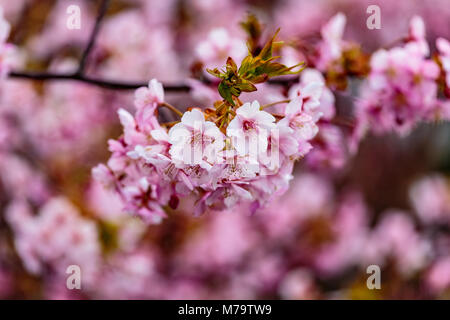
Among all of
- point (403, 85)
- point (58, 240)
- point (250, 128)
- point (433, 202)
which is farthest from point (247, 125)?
point (433, 202)

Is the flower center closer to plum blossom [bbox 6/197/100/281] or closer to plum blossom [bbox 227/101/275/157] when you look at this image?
plum blossom [bbox 227/101/275/157]

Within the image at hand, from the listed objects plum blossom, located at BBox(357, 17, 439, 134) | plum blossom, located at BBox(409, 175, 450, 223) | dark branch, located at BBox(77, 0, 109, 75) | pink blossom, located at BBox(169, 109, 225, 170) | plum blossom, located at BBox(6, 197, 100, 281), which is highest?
plum blossom, located at BBox(409, 175, 450, 223)

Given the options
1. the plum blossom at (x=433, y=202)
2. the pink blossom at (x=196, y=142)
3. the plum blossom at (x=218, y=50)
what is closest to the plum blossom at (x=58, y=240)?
the plum blossom at (x=218, y=50)

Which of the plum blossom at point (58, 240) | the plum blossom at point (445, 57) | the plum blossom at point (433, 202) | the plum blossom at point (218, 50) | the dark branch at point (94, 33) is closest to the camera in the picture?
the plum blossom at point (445, 57)

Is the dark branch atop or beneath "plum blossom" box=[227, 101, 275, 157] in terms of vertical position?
atop

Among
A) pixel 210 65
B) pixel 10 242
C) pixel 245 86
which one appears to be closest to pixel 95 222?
pixel 10 242

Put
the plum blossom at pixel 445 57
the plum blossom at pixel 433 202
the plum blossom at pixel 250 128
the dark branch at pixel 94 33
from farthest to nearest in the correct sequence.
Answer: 1. the plum blossom at pixel 433 202
2. the dark branch at pixel 94 33
3. the plum blossom at pixel 445 57
4. the plum blossom at pixel 250 128

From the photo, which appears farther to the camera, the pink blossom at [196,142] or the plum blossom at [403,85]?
the plum blossom at [403,85]

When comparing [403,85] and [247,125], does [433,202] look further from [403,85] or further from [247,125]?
[247,125]

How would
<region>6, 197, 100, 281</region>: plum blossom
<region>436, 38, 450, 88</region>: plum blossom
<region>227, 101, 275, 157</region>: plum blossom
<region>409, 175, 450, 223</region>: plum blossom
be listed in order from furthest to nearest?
<region>409, 175, 450, 223</region>: plum blossom → <region>6, 197, 100, 281</region>: plum blossom → <region>436, 38, 450, 88</region>: plum blossom → <region>227, 101, 275, 157</region>: plum blossom

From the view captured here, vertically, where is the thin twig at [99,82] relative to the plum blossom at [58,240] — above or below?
above

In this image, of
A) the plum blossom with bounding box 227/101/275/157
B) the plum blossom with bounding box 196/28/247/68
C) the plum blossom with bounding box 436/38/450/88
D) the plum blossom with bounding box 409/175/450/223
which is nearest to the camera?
the plum blossom with bounding box 227/101/275/157

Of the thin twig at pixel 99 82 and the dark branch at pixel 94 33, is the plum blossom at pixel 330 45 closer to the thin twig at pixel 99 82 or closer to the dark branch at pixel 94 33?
the thin twig at pixel 99 82

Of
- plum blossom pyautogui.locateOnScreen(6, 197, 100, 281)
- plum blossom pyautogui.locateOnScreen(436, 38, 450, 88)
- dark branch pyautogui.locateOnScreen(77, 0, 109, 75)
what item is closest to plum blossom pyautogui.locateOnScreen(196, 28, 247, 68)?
dark branch pyautogui.locateOnScreen(77, 0, 109, 75)
